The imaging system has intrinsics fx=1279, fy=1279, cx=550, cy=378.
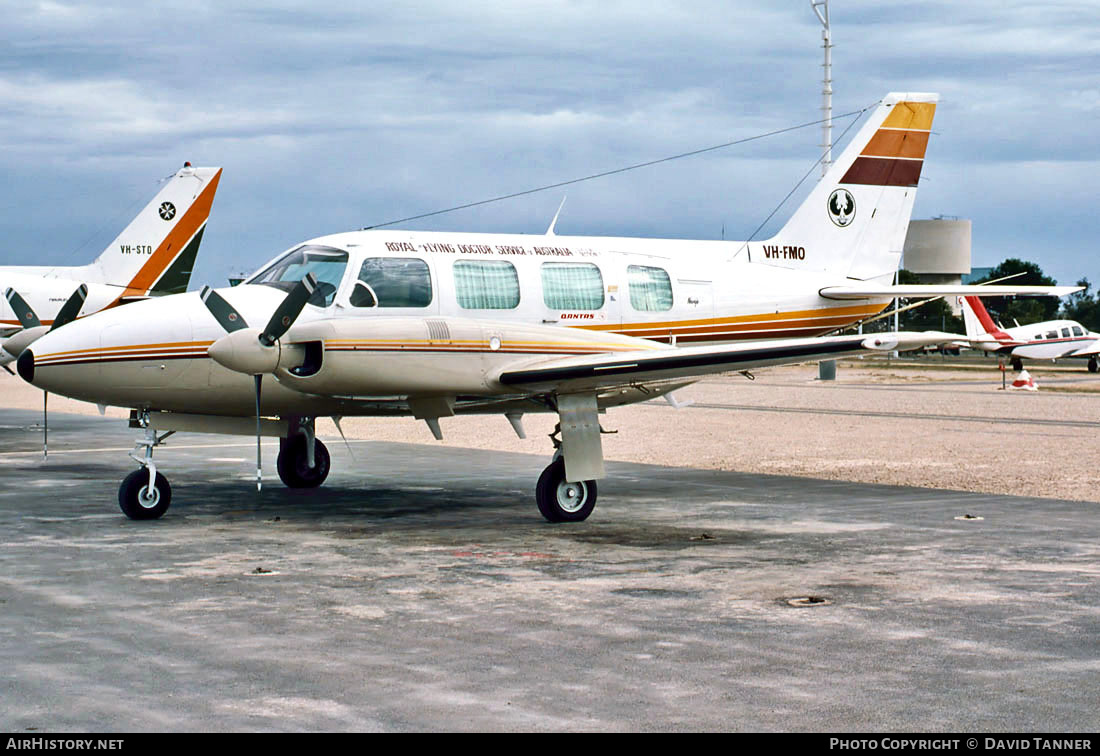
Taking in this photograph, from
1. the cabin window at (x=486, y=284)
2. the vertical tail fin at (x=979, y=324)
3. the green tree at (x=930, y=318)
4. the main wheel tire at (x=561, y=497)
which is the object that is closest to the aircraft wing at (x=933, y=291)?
the cabin window at (x=486, y=284)

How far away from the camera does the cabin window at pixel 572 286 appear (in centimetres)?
1516

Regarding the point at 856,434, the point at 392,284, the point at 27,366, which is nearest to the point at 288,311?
the point at 392,284

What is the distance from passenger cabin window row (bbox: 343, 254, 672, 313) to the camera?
14.0 m

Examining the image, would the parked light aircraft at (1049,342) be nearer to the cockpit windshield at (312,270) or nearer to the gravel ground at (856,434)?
the gravel ground at (856,434)

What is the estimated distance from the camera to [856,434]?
26.3 meters

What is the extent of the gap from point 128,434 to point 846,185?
1543cm

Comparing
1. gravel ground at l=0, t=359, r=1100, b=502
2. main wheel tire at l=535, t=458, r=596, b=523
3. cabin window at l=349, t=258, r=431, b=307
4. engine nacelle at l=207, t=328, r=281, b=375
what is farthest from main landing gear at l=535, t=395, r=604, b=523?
gravel ground at l=0, t=359, r=1100, b=502

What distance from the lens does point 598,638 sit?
8250mm

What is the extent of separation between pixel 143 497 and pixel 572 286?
5.45m

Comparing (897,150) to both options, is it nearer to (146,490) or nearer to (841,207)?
(841,207)

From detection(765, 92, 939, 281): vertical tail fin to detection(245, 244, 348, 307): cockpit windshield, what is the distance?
22.4 ft

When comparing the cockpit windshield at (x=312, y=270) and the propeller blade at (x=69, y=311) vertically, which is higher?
the cockpit windshield at (x=312, y=270)

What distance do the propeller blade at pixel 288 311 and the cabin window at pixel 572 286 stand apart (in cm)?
337

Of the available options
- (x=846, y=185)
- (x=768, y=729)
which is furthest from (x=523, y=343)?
(x=768, y=729)
